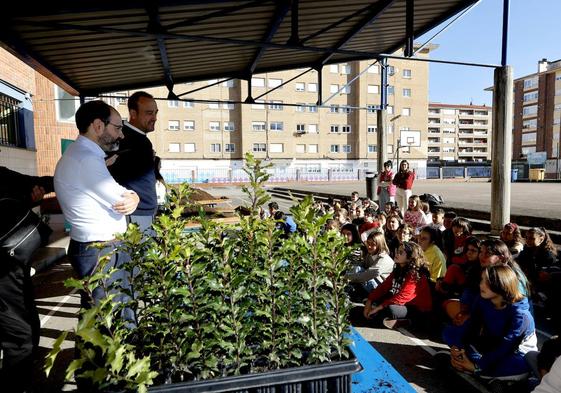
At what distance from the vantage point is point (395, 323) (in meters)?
4.59

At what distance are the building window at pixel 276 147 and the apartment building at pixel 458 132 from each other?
50739mm

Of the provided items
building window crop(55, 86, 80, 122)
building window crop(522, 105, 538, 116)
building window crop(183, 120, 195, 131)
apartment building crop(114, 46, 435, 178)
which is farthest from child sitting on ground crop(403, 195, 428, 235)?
building window crop(522, 105, 538, 116)

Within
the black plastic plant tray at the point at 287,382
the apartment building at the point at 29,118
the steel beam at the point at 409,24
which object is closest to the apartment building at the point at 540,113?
the steel beam at the point at 409,24

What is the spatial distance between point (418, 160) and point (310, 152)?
16.1 m

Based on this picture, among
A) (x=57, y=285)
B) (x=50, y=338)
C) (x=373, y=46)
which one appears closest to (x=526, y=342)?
(x=50, y=338)

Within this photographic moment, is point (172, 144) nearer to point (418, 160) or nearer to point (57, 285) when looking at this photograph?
point (418, 160)

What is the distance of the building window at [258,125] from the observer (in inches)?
1832

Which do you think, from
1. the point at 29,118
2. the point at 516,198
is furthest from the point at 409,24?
the point at 516,198

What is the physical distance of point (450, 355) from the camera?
3.54 meters

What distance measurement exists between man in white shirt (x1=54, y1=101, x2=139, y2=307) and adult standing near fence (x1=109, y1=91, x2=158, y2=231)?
0.43m

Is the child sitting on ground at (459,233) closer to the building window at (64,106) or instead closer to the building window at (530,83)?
the building window at (64,106)

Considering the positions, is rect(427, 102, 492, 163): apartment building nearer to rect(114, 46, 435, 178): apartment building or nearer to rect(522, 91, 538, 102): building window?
rect(522, 91, 538, 102): building window

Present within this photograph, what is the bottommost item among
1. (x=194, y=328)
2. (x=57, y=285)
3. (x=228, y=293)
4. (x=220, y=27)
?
(x=57, y=285)

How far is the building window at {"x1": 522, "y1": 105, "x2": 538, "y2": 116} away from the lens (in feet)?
222
